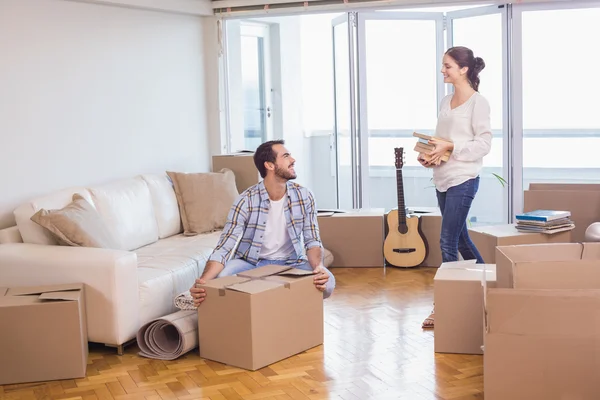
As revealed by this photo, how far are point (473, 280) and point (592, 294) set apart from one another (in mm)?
972

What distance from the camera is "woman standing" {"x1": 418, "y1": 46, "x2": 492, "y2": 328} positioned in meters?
4.07

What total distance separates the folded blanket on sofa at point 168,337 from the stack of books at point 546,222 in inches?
78.8

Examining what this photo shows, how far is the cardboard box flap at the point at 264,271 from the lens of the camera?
12.6 feet

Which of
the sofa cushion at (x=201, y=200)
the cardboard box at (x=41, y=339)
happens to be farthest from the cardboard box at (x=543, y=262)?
the sofa cushion at (x=201, y=200)

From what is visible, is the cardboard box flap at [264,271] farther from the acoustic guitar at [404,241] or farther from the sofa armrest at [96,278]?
the acoustic guitar at [404,241]

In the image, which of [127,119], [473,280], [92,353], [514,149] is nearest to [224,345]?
[92,353]

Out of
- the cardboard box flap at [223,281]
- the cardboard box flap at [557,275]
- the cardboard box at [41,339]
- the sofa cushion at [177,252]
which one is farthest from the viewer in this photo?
the sofa cushion at [177,252]

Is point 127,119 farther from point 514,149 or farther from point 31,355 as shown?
point 514,149

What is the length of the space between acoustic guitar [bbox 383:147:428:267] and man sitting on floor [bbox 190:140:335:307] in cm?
164

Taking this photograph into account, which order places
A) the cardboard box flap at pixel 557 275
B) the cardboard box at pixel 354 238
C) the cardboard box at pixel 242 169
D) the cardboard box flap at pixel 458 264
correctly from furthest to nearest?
1. the cardboard box at pixel 242 169
2. the cardboard box at pixel 354 238
3. the cardboard box flap at pixel 458 264
4. the cardboard box flap at pixel 557 275

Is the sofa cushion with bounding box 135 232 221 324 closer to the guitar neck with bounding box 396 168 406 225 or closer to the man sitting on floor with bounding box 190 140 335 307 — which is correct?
the man sitting on floor with bounding box 190 140 335 307

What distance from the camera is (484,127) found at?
13.3ft

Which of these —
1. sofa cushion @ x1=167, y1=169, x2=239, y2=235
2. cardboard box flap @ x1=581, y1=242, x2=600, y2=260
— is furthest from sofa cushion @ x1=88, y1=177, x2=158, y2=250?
cardboard box flap @ x1=581, y1=242, x2=600, y2=260

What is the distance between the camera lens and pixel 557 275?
3.01 metres
